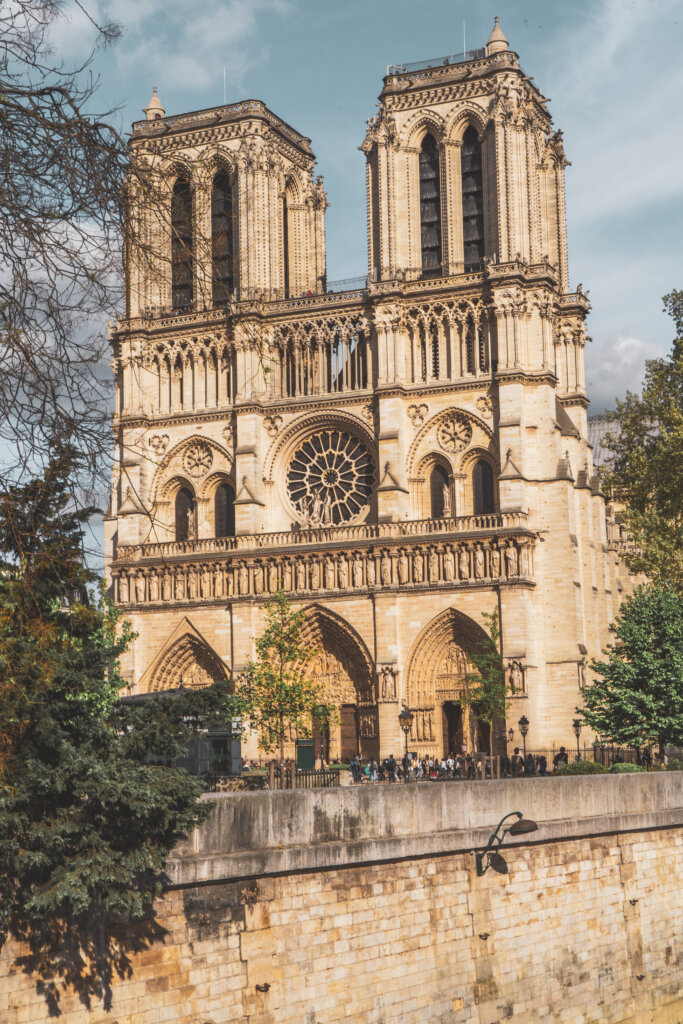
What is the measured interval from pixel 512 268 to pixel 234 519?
→ 12.0 metres

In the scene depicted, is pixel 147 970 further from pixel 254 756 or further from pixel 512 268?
pixel 512 268

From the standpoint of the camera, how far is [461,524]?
44.4 m

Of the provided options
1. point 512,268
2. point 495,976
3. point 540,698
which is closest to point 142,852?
point 495,976

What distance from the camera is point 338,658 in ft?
152

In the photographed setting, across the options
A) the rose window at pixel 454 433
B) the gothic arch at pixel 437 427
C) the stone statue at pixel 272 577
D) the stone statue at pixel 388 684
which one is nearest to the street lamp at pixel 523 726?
the stone statue at pixel 388 684

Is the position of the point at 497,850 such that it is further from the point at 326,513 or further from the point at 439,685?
the point at 326,513

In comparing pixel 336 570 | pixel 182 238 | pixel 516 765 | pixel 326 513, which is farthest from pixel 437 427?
pixel 182 238

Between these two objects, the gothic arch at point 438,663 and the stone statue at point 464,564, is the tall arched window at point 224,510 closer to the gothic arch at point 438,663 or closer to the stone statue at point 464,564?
the gothic arch at point 438,663

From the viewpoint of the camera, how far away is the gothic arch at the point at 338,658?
45281 mm

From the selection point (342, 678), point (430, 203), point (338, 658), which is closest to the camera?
point (342, 678)

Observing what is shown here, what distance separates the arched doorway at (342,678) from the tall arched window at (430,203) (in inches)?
486

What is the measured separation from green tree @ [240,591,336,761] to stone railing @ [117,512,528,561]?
7.31 ft

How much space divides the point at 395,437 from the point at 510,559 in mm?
5540

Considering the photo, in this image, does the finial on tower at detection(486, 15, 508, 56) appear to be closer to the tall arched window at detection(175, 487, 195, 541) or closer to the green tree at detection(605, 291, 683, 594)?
the green tree at detection(605, 291, 683, 594)
